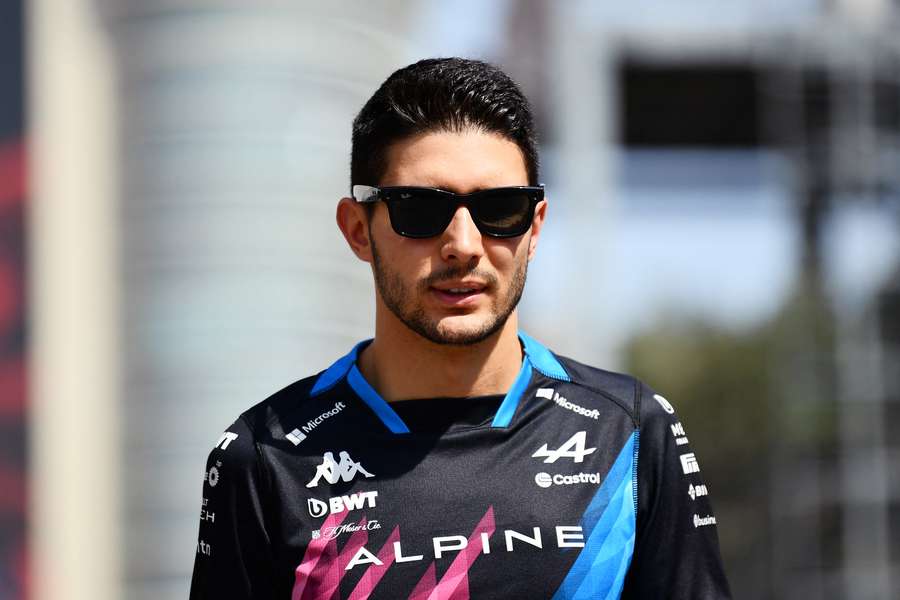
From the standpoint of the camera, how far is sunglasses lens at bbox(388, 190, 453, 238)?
263 cm

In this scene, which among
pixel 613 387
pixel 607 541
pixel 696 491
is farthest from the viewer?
pixel 613 387

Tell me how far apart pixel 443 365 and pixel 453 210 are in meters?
0.33

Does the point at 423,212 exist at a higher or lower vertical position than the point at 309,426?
higher

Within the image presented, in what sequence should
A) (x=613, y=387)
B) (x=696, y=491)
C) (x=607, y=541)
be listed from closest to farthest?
(x=607, y=541) < (x=696, y=491) < (x=613, y=387)

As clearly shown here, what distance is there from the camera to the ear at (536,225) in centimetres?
277

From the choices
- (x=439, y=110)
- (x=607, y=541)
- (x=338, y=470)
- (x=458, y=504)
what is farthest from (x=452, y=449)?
(x=439, y=110)

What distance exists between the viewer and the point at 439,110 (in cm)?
269

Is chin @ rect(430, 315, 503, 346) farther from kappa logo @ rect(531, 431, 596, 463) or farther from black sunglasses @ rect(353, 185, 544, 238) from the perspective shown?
kappa logo @ rect(531, 431, 596, 463)

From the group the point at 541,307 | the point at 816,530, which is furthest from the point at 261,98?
the point at 541,307

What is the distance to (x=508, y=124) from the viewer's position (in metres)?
2.71

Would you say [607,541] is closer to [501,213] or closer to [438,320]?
[438,320]

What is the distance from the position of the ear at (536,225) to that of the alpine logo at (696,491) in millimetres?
582

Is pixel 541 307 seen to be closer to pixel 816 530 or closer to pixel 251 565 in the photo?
pixel 816 530

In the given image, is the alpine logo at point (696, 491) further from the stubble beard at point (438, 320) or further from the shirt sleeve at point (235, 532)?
the shirt sleeve at point (235, 532)
